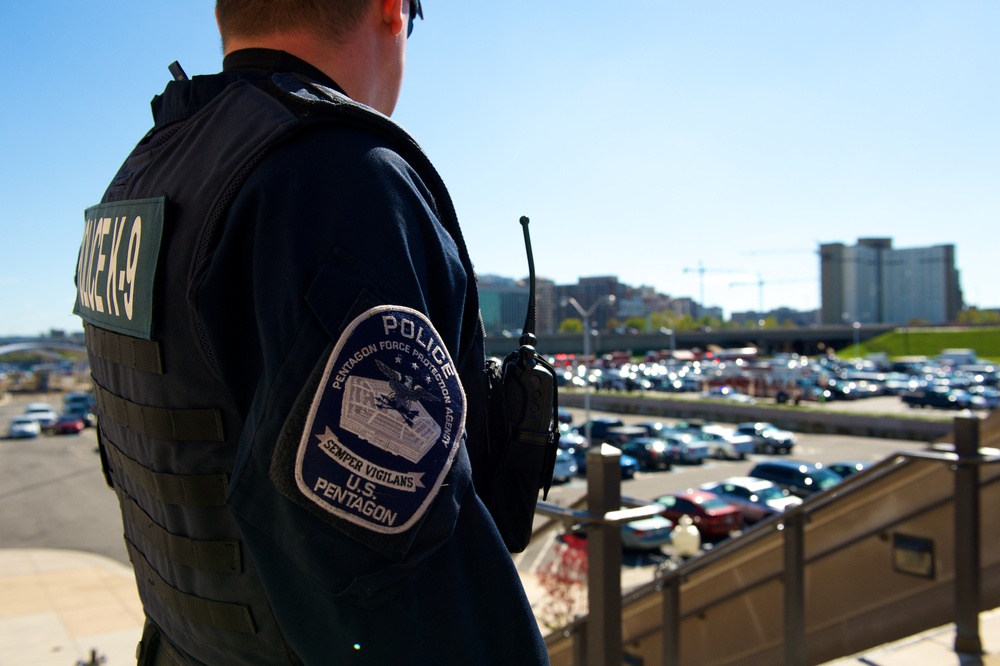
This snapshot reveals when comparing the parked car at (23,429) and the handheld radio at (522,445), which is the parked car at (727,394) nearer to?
the parked car at (23,429)

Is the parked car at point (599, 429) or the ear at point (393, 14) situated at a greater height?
the ear at point (393, 14)

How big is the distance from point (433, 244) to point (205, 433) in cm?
39

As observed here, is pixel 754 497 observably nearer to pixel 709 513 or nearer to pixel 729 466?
pixel 709 513

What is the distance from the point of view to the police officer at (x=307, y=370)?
2.62ft

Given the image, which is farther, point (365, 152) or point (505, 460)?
point (505, 460)

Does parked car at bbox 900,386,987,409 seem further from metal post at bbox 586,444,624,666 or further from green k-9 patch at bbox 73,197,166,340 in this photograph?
green k-9 patch at bbox 73,197,166,340

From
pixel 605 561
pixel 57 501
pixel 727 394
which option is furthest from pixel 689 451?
pixel 605 561

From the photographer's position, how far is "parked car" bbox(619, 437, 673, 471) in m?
25.4

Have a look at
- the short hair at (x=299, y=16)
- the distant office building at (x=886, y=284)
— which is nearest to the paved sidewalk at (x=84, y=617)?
the short hair at (x=299, y=16)

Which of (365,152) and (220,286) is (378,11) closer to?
(365,152)

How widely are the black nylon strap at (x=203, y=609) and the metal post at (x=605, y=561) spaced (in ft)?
5.33

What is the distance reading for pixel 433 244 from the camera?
2.98 feet

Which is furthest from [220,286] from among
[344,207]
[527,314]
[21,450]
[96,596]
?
[21,450]

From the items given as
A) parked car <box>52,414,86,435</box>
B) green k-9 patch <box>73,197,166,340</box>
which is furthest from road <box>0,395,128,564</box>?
green k-9 patch <box>73,197,166,340</box>
